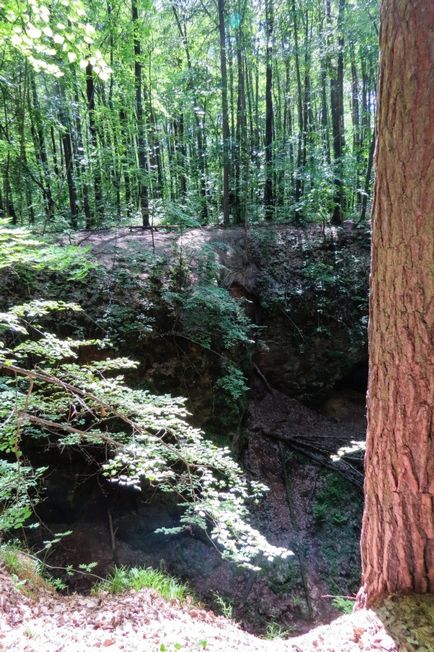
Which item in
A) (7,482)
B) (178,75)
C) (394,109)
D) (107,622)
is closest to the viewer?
(394,109)

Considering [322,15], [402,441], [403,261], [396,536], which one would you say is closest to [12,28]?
[403,261]

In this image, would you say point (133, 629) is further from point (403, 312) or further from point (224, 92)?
point (224, 92)

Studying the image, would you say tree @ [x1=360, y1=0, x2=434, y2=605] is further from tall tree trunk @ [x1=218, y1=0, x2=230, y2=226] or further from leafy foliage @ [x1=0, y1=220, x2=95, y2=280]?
tall tree trunk @ [x1=218, y1=0, x2=230, y2=226]

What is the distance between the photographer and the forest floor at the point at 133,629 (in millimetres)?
1860

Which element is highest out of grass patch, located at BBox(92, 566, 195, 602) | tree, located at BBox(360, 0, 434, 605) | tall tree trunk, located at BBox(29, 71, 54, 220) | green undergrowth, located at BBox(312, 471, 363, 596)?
tall tree trunk, located at BBox(29, 71, 54, 220)

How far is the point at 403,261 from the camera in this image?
1.66 meters

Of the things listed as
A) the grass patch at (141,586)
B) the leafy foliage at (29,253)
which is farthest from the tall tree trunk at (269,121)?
the grass patch at (141,586)

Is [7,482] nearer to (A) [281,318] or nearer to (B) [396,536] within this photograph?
(B) [396,536]

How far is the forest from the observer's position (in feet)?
5.72

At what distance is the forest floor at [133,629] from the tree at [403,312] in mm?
266

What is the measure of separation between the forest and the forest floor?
2 centimetres

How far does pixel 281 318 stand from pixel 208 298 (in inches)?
103

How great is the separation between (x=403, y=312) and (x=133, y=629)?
2.76 m

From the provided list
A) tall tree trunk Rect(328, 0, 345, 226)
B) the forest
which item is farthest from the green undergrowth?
tall tree trunk Rect(328, 0, 345, 226)
